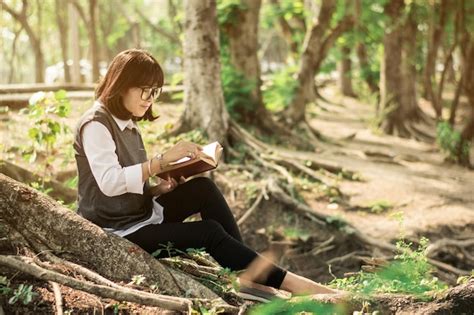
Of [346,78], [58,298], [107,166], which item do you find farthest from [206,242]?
[346,78]

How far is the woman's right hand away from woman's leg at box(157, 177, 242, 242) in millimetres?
507

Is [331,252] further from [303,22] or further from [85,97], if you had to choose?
[303,22]

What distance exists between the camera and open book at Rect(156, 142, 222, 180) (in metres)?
3.76

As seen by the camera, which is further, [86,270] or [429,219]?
[429,219]

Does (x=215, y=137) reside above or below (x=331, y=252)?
above

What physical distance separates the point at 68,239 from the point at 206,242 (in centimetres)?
75

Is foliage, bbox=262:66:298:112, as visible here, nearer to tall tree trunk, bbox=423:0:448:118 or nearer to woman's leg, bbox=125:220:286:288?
tall tree trunk, bbox=423:0:448:118

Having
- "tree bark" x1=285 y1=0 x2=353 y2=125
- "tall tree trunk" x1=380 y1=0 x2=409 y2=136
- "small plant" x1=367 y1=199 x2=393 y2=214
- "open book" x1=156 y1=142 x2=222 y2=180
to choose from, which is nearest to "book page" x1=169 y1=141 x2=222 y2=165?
"open book" x1=156 y1=142 x2=222 y2=180

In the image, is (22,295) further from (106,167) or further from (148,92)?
(148,92)

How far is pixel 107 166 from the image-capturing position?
368cm

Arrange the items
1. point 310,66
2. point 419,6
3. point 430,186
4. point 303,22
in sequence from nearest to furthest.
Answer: point 430,186
point 310,66
point 419,6
point 303,22

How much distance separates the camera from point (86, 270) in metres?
3.31

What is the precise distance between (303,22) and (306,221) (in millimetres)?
11794

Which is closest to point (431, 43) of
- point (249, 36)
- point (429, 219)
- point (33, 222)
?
point (249, 36)
